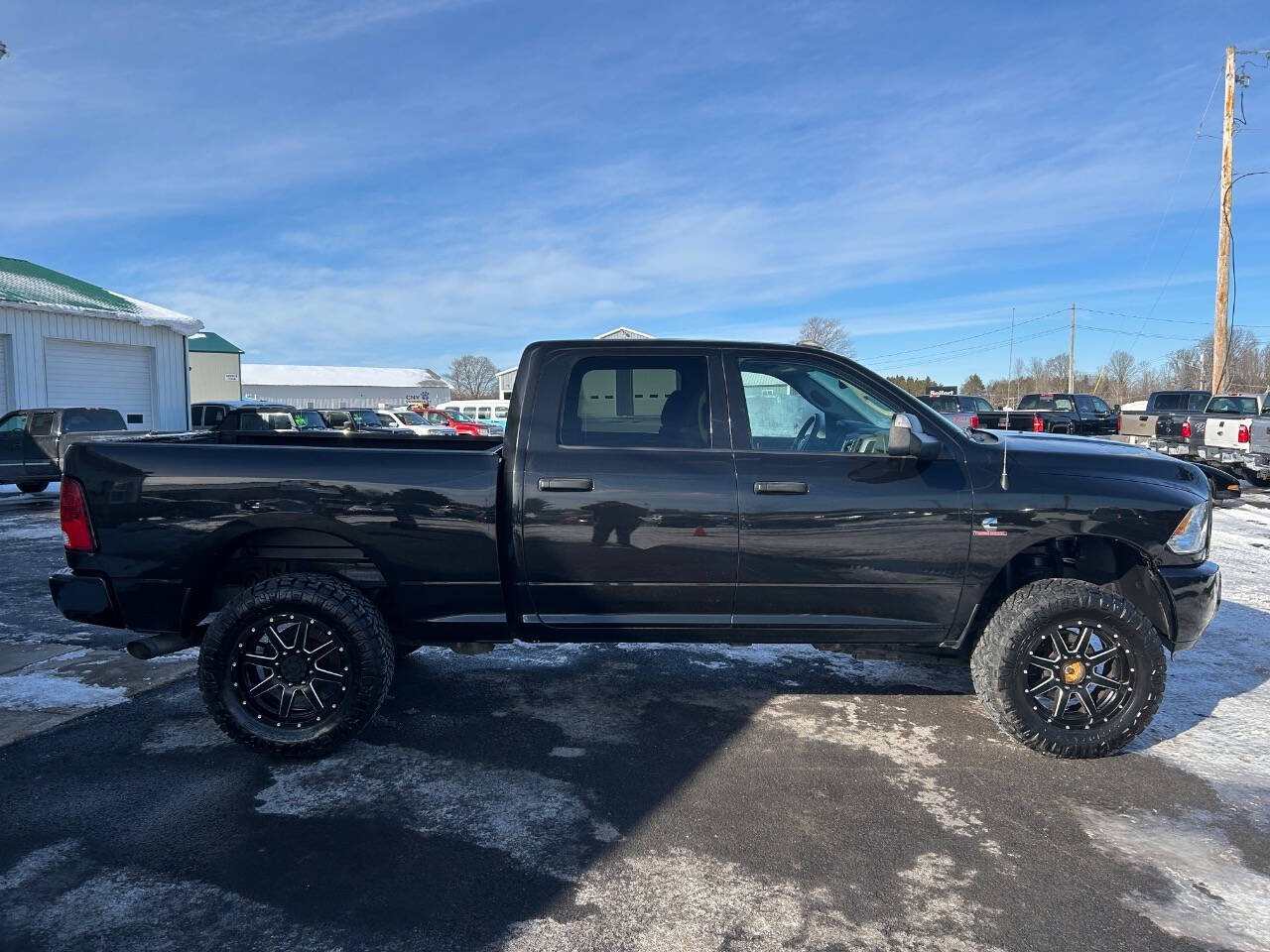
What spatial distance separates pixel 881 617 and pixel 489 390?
106306 mm

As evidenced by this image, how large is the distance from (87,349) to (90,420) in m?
6.70

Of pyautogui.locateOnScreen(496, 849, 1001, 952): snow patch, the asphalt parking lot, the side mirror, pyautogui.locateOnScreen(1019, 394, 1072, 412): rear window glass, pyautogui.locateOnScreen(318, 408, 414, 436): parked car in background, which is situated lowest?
pyautogui.locateOnScreen(496, 849, 1001, 952): snow patch

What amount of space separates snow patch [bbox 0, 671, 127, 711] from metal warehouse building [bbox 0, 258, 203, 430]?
1670 cm

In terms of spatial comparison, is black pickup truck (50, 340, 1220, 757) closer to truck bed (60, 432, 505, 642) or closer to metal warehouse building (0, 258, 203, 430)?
truck bed (60, 432, 505, 642)

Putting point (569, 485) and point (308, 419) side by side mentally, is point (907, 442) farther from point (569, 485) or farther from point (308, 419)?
point (308, 419)

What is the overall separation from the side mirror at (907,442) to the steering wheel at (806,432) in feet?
1.35

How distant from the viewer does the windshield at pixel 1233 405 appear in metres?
17.4

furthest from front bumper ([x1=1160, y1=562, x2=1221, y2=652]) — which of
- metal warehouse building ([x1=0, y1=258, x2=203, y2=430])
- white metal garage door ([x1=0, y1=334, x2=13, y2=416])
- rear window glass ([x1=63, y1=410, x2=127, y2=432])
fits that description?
white metal garage door ([x1=0, y1=334, x2=13, y2=416])

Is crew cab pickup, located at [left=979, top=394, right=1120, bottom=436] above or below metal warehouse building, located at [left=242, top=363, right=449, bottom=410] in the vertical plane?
below

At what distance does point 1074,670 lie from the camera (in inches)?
152

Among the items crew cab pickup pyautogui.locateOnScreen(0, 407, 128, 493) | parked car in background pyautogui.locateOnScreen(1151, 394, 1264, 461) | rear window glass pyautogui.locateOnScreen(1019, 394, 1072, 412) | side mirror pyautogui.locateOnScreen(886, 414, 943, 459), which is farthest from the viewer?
rear window glass pyautogui.locateOnScreen(1019, 394, 1072, 412)

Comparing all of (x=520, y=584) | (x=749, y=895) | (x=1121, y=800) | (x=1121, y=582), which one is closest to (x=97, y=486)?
(x=520, y=584)

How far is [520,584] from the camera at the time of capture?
12.9ft

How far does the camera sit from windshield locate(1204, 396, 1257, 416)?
1738cm
